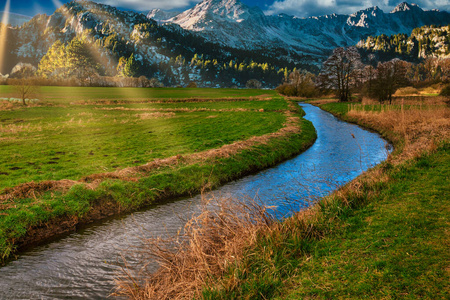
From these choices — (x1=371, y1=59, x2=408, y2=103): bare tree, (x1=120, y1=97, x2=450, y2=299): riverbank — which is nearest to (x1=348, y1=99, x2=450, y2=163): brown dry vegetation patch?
(x1=120, y1=97, x2=450, y2=299): riverbank

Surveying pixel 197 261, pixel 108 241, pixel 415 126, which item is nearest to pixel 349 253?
pixel 197 261

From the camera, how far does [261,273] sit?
558 cm

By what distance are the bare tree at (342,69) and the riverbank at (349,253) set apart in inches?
2436

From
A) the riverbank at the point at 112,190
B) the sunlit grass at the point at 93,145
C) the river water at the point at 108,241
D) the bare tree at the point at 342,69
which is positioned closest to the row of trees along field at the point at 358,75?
the bare tree at the point at 342,69

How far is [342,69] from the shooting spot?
66125 millimetres

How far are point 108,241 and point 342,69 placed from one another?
2734 inches

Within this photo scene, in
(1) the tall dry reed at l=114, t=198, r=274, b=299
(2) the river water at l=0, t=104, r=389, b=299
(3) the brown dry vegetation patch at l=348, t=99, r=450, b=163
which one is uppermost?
(3) the brown dry vegetation patch at l=348, t=99, r=450, b=163

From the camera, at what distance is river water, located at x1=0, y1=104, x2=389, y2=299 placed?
7.42 metres

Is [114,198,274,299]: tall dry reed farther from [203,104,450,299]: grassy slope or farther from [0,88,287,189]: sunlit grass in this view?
[0,88,287,189]: sunlit grass

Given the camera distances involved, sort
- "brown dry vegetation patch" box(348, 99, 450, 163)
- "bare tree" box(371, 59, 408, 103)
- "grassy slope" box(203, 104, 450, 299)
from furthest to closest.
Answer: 1. "bare tree" box(371, 59, 408, 103)
2. "brown dry vegetation patch" box(348, 99, 450, 163)
3. "grassy slope" box(203, 104, 450, 299)

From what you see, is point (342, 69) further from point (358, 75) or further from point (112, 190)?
point (112, 190)

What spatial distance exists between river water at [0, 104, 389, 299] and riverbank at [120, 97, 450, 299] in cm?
139

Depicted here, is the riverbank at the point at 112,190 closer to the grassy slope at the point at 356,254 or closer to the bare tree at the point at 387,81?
the grassy slope at the point at 356,254

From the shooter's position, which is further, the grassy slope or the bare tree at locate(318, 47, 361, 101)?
the bare tree at locate(318, 47, 361, 101)
